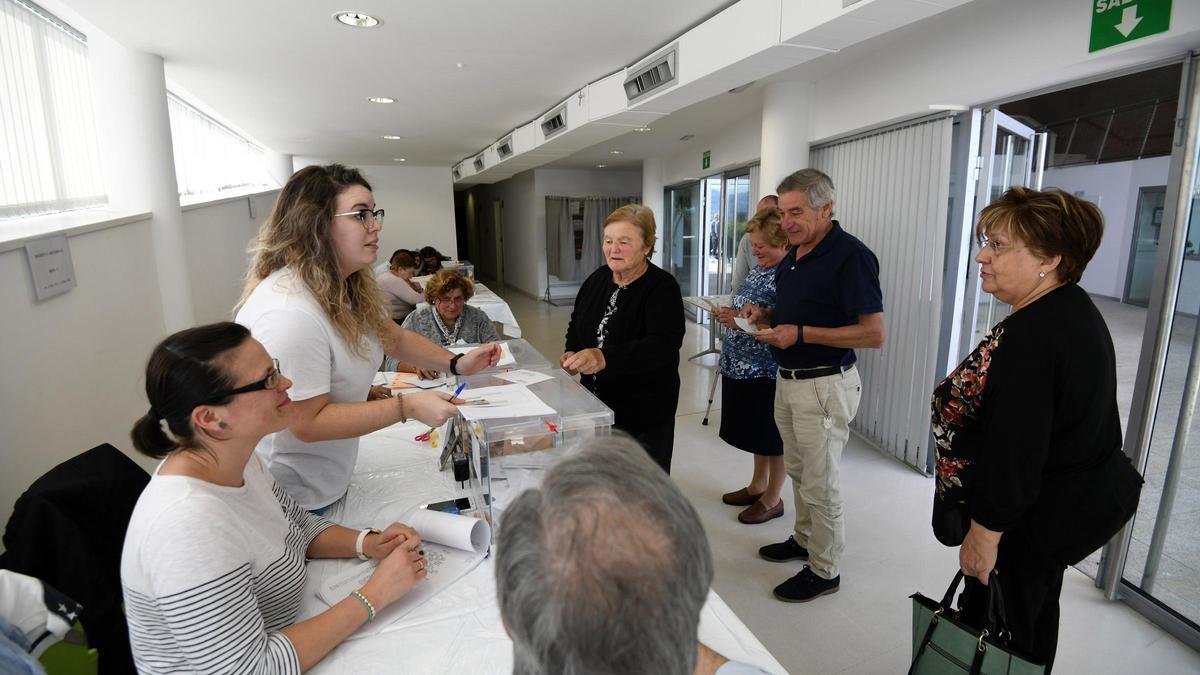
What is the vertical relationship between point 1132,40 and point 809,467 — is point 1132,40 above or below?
above

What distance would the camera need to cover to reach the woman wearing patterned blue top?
291 centimetres

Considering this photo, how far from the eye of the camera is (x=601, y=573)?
53 cm

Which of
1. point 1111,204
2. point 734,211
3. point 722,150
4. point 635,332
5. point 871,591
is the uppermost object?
point 722,150

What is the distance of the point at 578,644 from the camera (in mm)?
537

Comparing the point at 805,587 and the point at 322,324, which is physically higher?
the point at 322,324

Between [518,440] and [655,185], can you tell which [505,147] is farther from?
[518,440]

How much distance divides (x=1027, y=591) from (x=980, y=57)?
8.28 feet

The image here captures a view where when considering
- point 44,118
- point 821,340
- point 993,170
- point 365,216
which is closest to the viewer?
point 365,216

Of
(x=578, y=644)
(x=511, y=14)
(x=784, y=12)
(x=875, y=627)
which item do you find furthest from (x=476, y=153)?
(x=578, y=644)

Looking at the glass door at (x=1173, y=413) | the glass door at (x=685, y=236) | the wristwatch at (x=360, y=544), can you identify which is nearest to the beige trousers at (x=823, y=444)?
the glass door at (x=1173, y=413)

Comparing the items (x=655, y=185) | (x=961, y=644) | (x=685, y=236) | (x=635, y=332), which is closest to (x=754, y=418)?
(x=635, y=332)

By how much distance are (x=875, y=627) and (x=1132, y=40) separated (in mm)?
2344

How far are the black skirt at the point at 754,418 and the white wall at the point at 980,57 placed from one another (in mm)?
1771

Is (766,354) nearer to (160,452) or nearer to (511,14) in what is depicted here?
(511,14)
